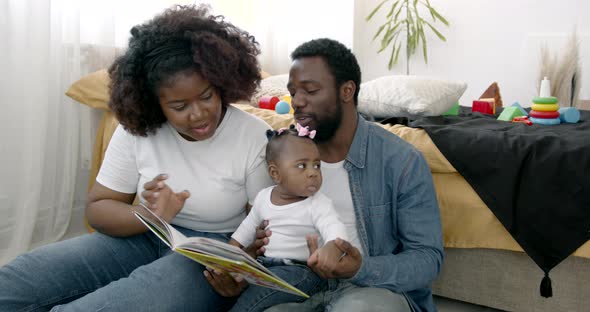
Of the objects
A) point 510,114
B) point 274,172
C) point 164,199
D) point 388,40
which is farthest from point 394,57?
point 164,199

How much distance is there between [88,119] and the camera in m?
2.39

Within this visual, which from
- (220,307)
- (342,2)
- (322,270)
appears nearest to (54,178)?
(220,307)

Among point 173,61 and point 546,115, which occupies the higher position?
point 173,61

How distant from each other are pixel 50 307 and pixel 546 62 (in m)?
3.26

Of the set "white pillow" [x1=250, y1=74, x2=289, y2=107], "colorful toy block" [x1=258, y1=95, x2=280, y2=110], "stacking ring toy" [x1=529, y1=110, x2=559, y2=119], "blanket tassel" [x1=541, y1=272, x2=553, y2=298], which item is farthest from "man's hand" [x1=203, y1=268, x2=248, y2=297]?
"stacking ring toy" [x1=529, y1=110, x2=559, y2=119]

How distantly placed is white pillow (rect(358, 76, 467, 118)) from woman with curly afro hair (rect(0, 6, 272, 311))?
886 mm

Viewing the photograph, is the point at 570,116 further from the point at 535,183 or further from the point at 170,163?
the point at 170,163

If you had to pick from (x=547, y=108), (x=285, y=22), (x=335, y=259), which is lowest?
(x=335, y=259)

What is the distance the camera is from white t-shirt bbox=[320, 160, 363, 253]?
134 centimetres

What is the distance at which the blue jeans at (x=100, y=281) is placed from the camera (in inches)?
42.0

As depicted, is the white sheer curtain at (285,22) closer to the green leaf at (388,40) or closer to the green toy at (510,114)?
the green leaf at (388,40)

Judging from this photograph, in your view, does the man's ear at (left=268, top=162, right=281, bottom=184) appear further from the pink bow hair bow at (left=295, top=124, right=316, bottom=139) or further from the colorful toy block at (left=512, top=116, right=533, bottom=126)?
the colorful toy block at (left=512, top=116, right=533, bottom=126)

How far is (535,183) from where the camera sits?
152 centimetres

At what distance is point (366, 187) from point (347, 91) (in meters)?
0.25
